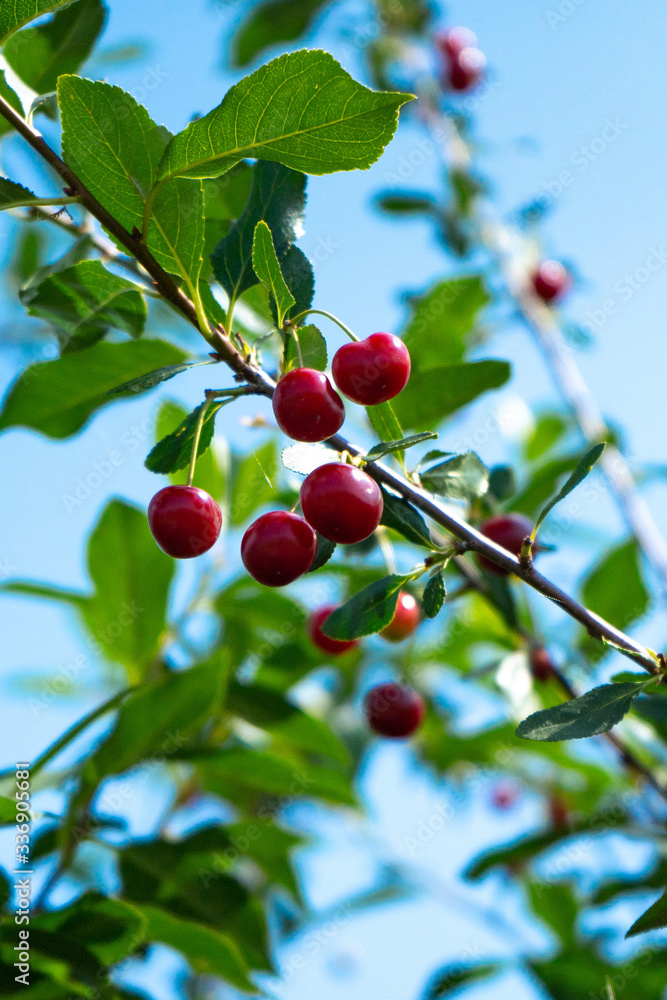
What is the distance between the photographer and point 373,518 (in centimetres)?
104

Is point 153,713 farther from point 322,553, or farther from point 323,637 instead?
point 322,553

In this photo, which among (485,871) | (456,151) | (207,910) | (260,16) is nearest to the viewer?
(207,910)

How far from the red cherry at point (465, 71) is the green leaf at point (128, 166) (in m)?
3.49

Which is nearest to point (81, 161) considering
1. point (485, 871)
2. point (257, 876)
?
point (485, 871)

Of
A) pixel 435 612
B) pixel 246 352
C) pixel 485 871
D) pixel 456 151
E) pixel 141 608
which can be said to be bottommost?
pixel 485 871

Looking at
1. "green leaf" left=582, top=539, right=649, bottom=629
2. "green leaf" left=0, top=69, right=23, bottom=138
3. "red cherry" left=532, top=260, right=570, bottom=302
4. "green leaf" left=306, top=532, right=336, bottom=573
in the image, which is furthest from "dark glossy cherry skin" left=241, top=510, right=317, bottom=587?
"red cherry" left=532, top=260, right=570, bottom=302

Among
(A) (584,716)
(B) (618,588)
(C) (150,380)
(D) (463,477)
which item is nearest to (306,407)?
(C) (150,380)

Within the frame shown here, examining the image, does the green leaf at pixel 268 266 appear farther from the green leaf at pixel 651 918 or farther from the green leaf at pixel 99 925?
the green leaf at pixel 99 925

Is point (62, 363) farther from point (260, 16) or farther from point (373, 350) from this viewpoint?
point (260, 16)

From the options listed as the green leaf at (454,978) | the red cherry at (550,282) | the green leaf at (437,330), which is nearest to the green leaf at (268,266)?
the green leaf at (437,330)

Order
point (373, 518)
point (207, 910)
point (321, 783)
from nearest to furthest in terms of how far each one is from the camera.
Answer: point (373, 518)
point (207, 910)
point (321, 783)

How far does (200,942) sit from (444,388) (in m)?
1.07

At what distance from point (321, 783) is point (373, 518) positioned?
100 cm

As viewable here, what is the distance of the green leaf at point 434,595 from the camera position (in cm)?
109
